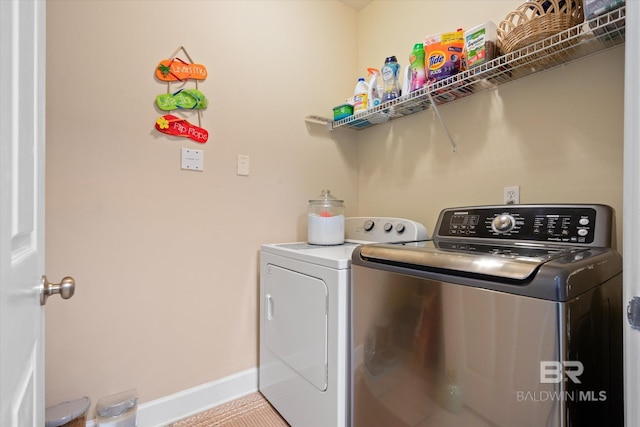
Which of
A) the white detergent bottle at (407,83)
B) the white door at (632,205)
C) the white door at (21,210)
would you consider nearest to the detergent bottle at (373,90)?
the white detergent bottle at (407,83)

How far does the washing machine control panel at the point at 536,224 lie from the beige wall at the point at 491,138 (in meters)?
0.21

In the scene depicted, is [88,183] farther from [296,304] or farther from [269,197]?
[296,304]

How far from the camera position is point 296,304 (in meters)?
1.47

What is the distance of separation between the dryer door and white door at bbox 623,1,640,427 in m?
0.91

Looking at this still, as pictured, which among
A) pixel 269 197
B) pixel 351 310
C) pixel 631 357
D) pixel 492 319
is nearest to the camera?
pixel 631 357

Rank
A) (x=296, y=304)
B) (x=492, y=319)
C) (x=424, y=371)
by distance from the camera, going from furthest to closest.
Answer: (x=296, y=304)
(x=424, y=371)
(x=492, y=319)

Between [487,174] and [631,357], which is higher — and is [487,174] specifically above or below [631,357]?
above

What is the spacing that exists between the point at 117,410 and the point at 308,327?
3.08 feet

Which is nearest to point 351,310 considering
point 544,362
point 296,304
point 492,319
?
point 296,304

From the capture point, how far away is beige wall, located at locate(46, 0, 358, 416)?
134 centimetres

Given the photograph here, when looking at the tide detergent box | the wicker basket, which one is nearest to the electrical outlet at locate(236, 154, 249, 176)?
the tide detergent box

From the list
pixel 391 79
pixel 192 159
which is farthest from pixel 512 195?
pixel 192 159

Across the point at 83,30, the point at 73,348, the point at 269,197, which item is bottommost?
the point at 73,348

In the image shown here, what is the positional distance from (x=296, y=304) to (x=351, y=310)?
0.35 metres
